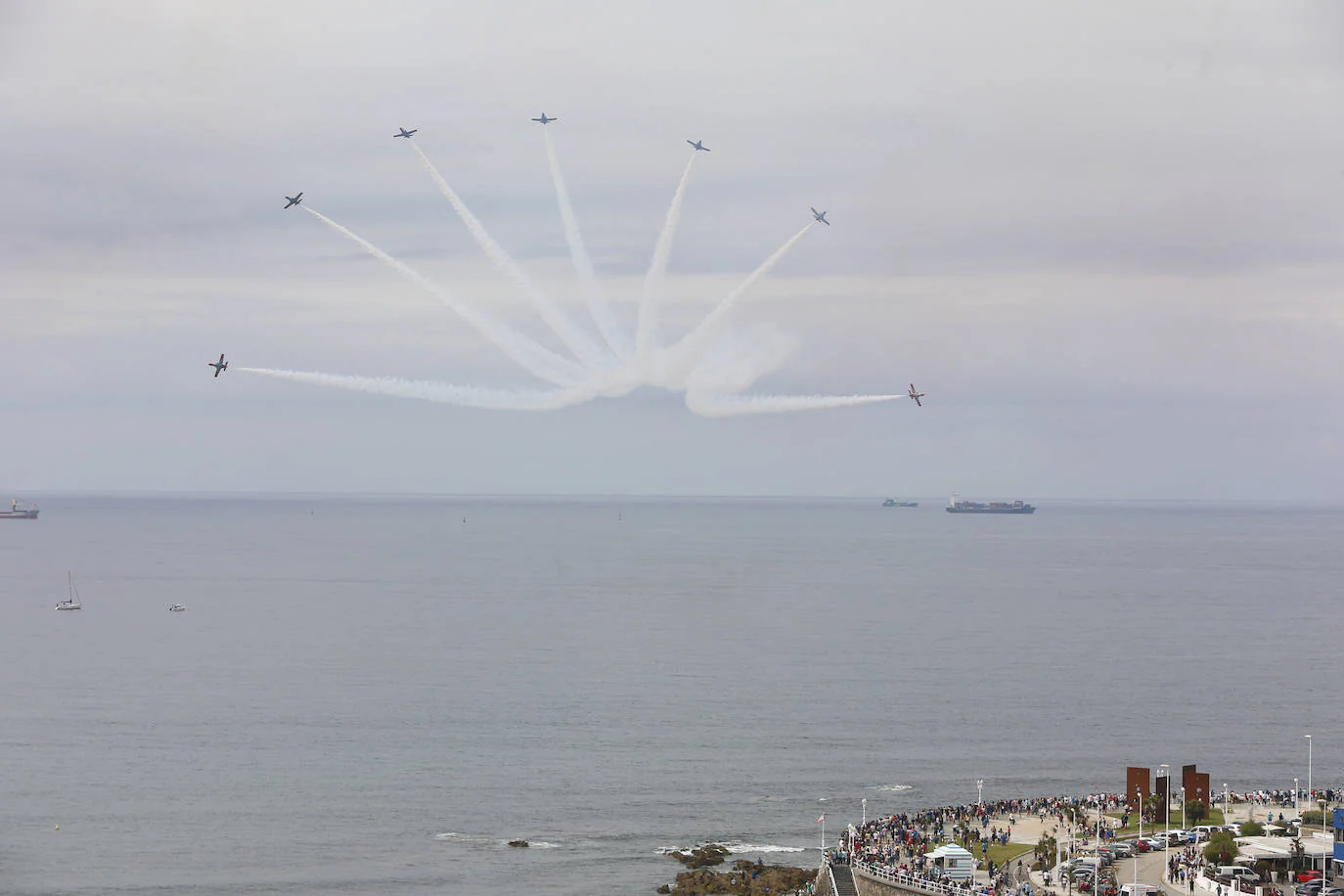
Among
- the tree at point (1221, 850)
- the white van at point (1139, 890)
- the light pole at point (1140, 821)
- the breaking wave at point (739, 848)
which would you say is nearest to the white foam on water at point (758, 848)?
the breaking wave at point (739, 848)

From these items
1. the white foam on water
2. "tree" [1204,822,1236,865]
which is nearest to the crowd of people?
the white foam on water

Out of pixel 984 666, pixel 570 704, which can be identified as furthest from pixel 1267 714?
pixel 570 704

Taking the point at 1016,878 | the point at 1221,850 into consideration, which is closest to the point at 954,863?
the point at 1016,878

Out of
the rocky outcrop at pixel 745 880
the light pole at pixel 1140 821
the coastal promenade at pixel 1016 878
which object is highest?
the light pole at pixel 1140 821

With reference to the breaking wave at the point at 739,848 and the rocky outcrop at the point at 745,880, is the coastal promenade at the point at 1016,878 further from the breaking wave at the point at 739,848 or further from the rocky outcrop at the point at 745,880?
the breaking wave at the point at 739,848

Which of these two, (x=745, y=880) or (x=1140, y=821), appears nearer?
(x=745, y=880)

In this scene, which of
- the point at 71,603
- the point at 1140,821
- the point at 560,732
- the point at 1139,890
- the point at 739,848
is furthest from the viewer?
the point at 71,603

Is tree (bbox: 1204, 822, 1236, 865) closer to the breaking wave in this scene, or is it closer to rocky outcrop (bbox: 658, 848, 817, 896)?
rocky outcrop (bbox: 658, 848, 817, 896)

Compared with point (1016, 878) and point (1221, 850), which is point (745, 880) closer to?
point (1016, 878)
